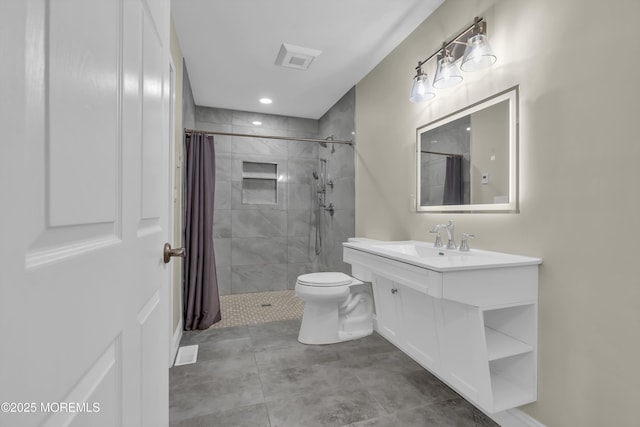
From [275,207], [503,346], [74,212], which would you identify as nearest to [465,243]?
[503,346]

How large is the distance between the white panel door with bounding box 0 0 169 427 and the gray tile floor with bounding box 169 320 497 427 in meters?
1.07

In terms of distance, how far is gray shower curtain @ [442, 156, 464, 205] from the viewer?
1920 millimetres

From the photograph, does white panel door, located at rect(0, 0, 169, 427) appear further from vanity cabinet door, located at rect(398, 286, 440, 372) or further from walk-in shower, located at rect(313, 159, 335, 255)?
walk-in shower, located at rect(313, 159, 335, 255)

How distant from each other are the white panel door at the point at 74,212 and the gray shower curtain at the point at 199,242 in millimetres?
2222

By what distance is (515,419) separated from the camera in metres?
1.51

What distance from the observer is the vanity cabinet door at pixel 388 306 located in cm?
208

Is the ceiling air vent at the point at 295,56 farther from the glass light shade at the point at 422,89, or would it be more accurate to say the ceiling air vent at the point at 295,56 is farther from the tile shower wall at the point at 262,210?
the tile shower wall at the point at 262,210

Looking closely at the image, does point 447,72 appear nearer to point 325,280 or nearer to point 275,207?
point 325,280

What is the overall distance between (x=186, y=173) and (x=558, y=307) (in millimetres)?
2950

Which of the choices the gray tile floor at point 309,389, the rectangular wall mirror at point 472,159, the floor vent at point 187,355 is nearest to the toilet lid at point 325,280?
the gray tile floor at point 309,389

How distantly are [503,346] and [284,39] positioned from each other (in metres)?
2.54

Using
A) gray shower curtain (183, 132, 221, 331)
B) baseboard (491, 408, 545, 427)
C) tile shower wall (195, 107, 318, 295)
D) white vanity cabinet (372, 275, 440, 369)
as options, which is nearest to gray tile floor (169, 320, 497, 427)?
baseboard (491, 408, 545, 427)

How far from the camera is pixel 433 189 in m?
2.12

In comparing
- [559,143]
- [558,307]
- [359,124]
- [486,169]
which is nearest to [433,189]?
[486,169]
